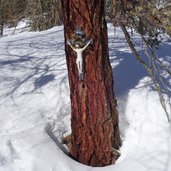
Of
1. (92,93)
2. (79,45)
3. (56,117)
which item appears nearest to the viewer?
(79,45)

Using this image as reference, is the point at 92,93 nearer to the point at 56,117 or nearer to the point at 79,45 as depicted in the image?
the point at 79,45

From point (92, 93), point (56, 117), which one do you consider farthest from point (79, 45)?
point (56, 117)

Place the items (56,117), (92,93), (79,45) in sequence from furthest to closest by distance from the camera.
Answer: (56,117), (92,93), (79,45)

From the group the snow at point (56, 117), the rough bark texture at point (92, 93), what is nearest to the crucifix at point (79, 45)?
the rough bark texture at point (92, 93)

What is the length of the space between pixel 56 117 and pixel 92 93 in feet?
1.98

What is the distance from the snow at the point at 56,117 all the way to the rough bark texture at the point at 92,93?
14 centimetres

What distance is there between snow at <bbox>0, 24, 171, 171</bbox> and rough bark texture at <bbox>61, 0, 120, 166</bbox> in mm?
139

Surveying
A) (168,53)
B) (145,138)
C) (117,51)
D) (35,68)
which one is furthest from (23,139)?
(168,53)

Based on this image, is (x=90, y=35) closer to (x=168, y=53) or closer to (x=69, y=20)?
(x=69, y=20)

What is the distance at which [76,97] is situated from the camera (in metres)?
3.21

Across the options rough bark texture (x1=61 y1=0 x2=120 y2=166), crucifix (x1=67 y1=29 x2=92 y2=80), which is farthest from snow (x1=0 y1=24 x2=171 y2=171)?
crucifix (x1=67 y1=29 x2=92 y2=80)

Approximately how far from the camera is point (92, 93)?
10.4 feet

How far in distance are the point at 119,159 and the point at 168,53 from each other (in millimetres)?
2246

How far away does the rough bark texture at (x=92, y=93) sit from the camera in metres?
2.98
